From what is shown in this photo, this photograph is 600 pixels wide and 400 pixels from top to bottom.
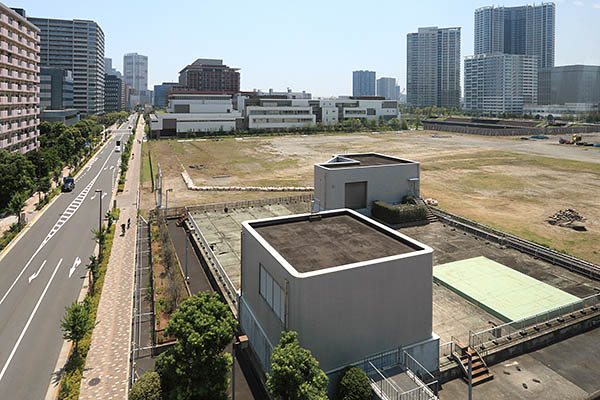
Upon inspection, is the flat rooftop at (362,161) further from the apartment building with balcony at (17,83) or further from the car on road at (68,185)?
the apartment building with balcony at (17,83)

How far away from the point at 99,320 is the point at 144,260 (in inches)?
372

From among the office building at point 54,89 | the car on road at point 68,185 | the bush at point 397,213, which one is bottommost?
the bush at point 397,213

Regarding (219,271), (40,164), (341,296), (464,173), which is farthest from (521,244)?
(40,164)

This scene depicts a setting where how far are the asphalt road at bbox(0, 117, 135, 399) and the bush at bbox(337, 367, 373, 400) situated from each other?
46.4ft

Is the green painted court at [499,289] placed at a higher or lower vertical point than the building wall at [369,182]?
lower

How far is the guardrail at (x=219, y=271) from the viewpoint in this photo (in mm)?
26233

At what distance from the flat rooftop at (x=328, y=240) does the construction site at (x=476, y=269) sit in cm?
84

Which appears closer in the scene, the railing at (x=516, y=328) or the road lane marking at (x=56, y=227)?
the railing at (x=516, y=328)

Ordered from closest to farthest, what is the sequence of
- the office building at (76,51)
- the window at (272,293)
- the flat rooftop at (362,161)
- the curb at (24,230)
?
the window at (272,293) → the curb at (24,230) → the flat rooftop at (362,161) → the office building at (76,51)

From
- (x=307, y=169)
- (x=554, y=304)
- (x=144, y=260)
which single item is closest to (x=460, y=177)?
(x=307, y=169)

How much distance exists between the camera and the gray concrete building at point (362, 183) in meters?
41.8

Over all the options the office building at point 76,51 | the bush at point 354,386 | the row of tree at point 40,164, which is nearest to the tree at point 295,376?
the bush at point 354,386

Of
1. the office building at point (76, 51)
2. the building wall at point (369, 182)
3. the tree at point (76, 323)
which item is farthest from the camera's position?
the office building at point (76, 51)

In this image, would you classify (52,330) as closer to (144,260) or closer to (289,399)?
(144,260)
